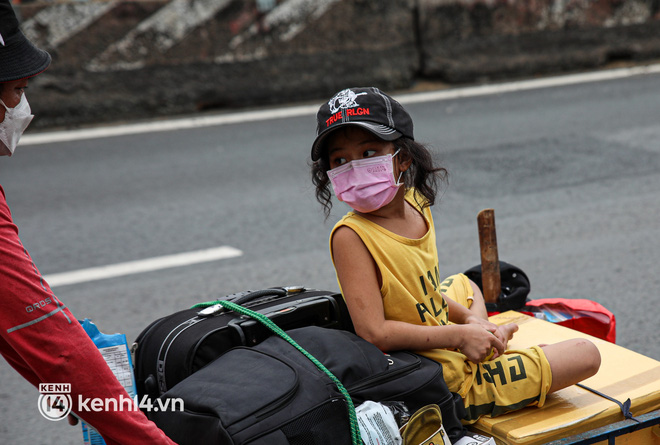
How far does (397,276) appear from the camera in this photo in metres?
2.29

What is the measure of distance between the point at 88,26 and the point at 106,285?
4.82m

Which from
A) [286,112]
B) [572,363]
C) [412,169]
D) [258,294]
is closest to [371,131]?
[412,169]

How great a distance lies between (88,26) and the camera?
840 centimetres

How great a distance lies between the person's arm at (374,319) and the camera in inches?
86.4

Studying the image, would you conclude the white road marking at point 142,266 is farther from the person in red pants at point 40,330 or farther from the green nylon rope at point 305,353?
the person in red pants at point 40,330

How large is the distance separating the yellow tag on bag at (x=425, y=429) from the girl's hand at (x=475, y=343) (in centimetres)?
28

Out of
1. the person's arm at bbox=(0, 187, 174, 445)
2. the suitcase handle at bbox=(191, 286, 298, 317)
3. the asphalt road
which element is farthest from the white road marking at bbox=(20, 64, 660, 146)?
the person's arm at bbox=(0, 187, 174, 445)

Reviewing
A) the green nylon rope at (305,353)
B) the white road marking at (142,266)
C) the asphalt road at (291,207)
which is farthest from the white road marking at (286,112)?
the green nylon rope at (305,353)

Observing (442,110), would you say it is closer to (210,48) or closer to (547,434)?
(210,48)

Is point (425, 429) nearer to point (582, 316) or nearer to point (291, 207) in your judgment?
point (582, 316)

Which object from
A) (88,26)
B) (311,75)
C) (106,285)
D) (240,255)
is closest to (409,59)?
(311,75)

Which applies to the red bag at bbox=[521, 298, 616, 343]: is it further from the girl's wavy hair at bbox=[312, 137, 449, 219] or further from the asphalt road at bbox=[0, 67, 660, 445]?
the girl's wavy hair at bbox=[312, 137, 449, 219]

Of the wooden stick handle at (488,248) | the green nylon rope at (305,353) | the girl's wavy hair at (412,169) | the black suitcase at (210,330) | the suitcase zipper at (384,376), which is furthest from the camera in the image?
the wooden stick handle at (488,248)

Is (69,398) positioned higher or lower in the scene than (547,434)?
higher
